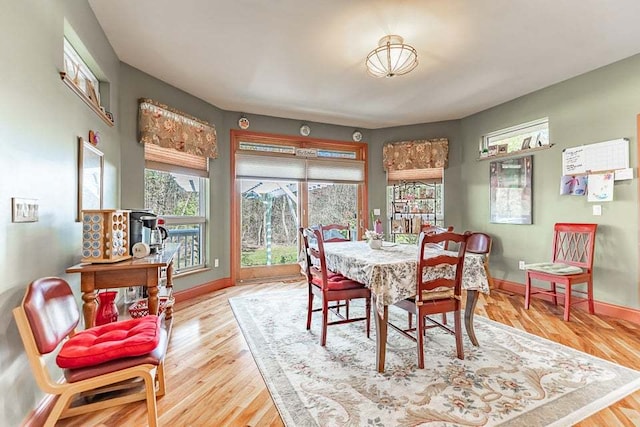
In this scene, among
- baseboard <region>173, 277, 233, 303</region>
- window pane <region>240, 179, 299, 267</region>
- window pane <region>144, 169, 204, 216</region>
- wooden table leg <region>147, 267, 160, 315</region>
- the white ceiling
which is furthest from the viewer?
window pane <region>240, 179, 299, 267</region>

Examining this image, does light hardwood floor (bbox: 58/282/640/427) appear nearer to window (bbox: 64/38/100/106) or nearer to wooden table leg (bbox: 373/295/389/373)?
wooden table leg (bbox: 373/295/389/373)

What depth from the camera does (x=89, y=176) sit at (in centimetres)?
239

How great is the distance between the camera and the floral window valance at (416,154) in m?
5.11

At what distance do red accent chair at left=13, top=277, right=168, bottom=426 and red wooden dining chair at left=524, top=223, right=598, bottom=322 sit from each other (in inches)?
143

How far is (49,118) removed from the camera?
176cm

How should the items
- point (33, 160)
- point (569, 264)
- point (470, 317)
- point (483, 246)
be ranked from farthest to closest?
point (483, 246) → point (569, 264) → point (470, 317) → point (33, 160)

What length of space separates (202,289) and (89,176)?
224 centimetres

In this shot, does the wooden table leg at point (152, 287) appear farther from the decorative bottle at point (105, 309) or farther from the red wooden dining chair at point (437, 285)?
the red wooden dining chair at point (437, 285)

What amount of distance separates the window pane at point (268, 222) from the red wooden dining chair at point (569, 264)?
10.9 ft

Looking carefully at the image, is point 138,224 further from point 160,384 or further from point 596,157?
point 596,157

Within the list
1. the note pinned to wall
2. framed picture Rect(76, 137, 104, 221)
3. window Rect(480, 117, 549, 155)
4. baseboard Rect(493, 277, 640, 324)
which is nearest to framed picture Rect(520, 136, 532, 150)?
window Rect(480, 117, 549, 155)

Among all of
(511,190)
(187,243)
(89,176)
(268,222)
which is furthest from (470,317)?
(187,243)

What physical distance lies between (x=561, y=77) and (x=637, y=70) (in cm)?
65

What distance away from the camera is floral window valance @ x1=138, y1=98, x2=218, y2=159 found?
342 centimetres
